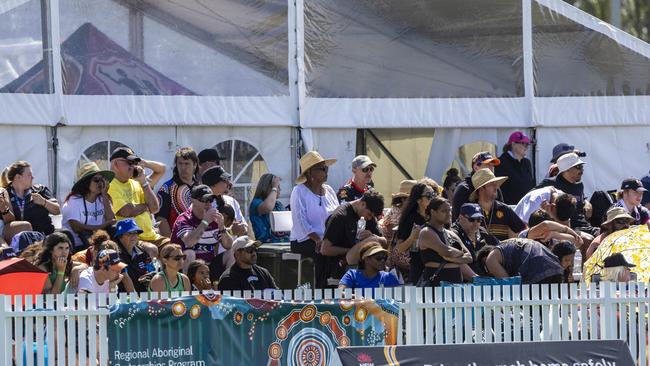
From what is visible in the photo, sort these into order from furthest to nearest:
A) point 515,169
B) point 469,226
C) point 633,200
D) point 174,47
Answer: point 515,169 → point 174,47 → point 633,200 → point 469,226

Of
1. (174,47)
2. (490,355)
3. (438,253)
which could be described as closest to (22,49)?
(174,47)

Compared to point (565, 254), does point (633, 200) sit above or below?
above

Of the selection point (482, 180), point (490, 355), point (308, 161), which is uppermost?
point (308, 161)

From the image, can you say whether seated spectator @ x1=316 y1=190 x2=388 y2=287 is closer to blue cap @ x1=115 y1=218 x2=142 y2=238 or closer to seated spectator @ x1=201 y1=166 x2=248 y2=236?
seated spectator @ x1=201 y1=166 x2=248 y2=236

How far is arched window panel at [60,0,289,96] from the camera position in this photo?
44.7 ft

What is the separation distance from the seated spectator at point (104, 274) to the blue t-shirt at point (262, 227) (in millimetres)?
3063

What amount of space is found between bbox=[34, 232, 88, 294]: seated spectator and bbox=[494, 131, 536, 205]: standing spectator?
5982 mm

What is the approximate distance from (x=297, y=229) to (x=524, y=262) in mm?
2483

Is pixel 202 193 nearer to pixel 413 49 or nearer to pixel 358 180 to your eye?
pixel 358 180

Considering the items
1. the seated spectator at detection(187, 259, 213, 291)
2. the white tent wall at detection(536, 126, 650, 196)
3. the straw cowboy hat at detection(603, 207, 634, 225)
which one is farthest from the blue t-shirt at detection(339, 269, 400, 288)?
the white tent wall at detection(536, 126, 650, 196)

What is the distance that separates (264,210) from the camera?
13.4 meters

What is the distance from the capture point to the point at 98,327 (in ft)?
29.7

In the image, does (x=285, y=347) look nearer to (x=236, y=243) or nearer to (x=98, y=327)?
Result: (x=98, y=327)

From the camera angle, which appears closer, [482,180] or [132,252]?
[132,252]
